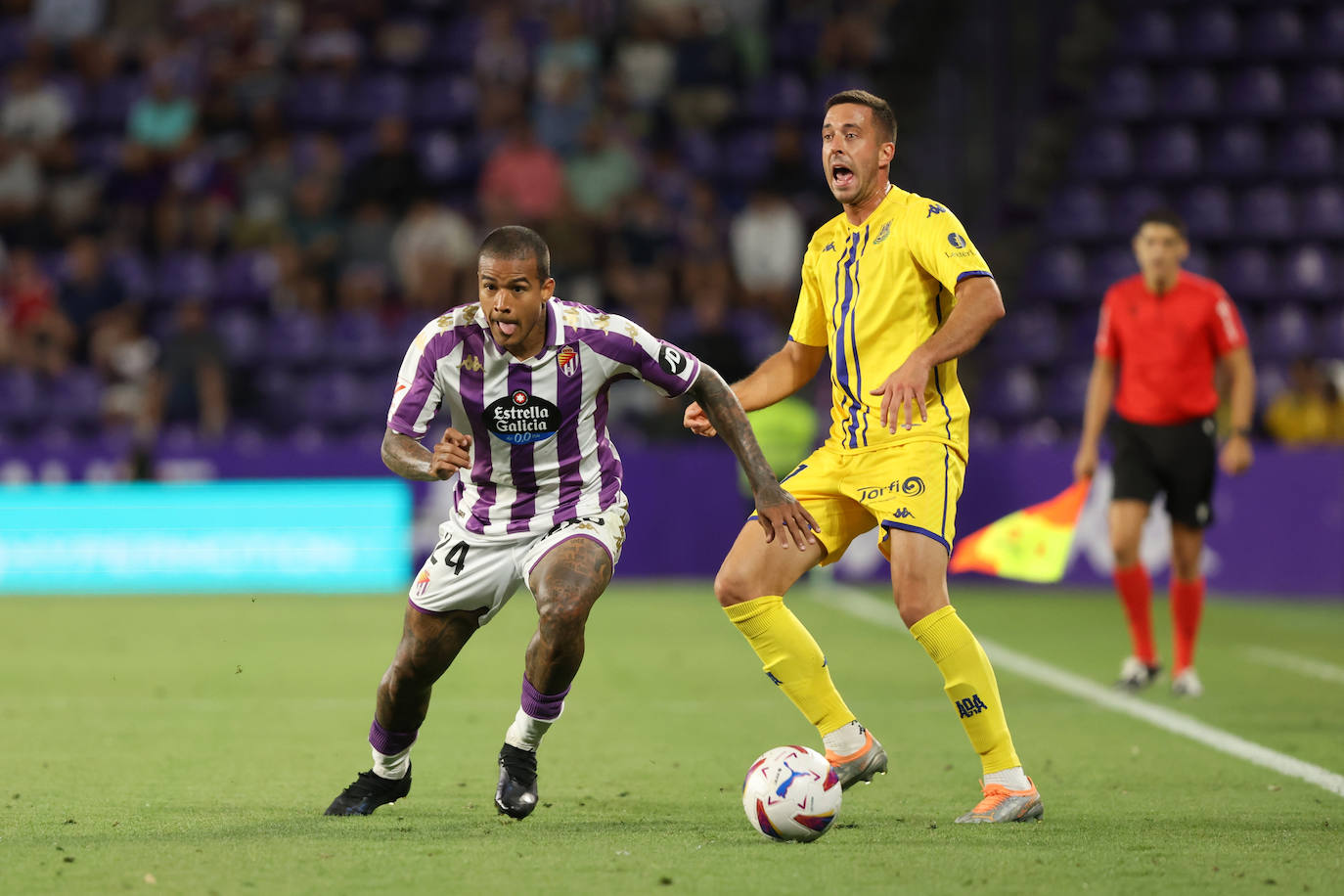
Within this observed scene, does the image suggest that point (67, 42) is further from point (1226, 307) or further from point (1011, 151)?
point (1226, 307)

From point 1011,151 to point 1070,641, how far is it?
7917mm

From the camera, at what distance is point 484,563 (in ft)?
18.0

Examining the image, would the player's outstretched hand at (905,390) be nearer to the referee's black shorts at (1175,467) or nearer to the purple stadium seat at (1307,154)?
the referee's black shorts at (1175,467)

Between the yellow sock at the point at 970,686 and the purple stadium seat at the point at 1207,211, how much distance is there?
12.6 m

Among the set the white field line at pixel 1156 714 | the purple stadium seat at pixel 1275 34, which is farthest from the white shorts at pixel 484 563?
the purple stadium seat at pixel 1275 34

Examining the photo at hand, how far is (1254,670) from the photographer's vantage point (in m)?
9.69

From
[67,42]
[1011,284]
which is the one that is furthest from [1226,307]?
[67,42]

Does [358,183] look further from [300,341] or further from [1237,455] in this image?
[1237,455]

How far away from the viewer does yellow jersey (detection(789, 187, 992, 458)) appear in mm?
5590

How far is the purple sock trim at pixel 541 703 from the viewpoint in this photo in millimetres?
5512

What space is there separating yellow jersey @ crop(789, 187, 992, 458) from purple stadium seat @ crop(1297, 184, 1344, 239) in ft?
41.8

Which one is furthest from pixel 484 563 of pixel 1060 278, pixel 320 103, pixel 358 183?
pixel 320 103

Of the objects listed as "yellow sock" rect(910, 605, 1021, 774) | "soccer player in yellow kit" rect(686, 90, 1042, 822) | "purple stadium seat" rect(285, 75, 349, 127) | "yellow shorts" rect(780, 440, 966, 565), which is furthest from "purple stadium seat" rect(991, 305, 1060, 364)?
"yellow sock" rect(910, 605, 1021, 774)

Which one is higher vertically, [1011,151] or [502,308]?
[1011,151]
